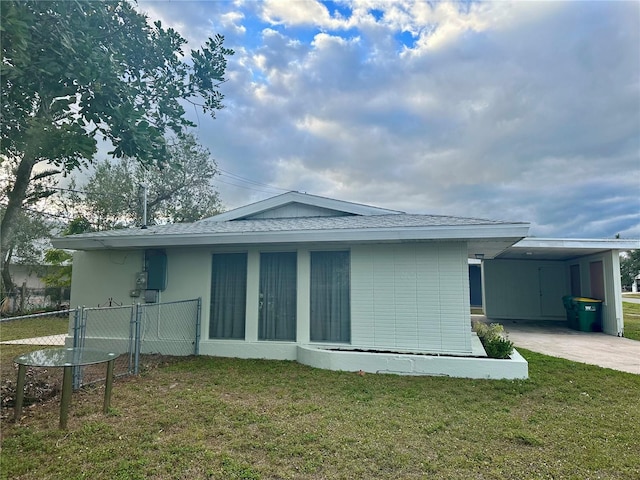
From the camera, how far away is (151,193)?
20.0 meters

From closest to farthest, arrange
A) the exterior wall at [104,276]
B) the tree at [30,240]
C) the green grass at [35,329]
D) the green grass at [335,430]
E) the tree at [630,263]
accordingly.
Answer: the green grass at [335,430]
the exterior wall at [104,276]
the green grass at [35,329]
the tree at [30,240]
the tree at [630,263]

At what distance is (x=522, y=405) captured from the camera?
442 cm

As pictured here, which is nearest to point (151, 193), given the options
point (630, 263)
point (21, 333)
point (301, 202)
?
point (21, 333)

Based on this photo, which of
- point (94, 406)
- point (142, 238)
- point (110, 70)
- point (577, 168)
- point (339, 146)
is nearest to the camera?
point (110, 70)

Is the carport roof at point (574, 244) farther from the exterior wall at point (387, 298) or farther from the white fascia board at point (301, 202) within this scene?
the exterior wall at point (387, 298)

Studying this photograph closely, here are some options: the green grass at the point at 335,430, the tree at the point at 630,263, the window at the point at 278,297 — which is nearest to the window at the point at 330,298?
the window at the point at 278,297

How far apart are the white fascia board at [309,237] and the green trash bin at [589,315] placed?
6834 millimetres

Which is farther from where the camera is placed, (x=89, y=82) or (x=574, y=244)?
(x=574, y=244)

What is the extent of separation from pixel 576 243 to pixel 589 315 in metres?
2.31

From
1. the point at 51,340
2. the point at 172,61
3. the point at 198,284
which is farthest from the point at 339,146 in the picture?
the point at 51,340

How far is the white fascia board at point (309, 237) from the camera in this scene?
5.73 meters

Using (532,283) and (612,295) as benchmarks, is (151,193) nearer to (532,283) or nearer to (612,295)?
(532,283)

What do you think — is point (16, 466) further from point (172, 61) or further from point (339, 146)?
point (339, 146)

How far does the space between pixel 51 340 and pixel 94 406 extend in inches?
265
